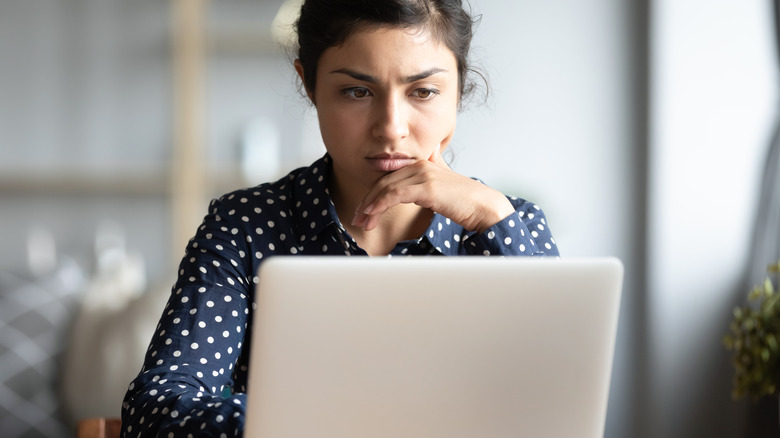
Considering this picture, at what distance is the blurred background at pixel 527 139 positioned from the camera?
9.86ft

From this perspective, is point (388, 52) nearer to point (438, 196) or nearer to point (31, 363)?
point (438, 196)

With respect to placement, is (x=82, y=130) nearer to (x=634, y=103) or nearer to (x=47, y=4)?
(x=47, y=4)

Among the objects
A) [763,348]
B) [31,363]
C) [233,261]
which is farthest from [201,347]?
[31,363]

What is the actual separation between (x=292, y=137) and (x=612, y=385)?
1.63 metres

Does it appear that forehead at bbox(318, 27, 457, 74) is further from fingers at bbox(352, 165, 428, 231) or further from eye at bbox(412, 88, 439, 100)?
fingers at bbox(352, 165, 428, 231)

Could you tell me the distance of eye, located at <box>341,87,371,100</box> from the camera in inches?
48.4

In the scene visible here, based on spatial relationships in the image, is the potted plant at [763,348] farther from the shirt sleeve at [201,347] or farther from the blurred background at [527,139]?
the shirt sleeve at [201,347]

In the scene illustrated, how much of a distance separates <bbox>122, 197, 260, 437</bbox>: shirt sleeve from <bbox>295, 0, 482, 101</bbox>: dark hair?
1.03ft

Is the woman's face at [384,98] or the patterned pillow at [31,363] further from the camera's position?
the patterned pillow at [31,363]

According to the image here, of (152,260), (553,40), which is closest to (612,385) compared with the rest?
(553,40)

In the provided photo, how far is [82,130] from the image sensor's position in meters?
3.22

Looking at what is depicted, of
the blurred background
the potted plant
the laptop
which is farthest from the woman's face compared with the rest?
the blurred background

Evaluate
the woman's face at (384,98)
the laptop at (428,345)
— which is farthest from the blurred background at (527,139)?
the laptop at (428,345)

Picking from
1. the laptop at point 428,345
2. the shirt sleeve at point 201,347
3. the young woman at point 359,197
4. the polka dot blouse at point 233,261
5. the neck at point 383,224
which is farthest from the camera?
the neck at point 383,224
